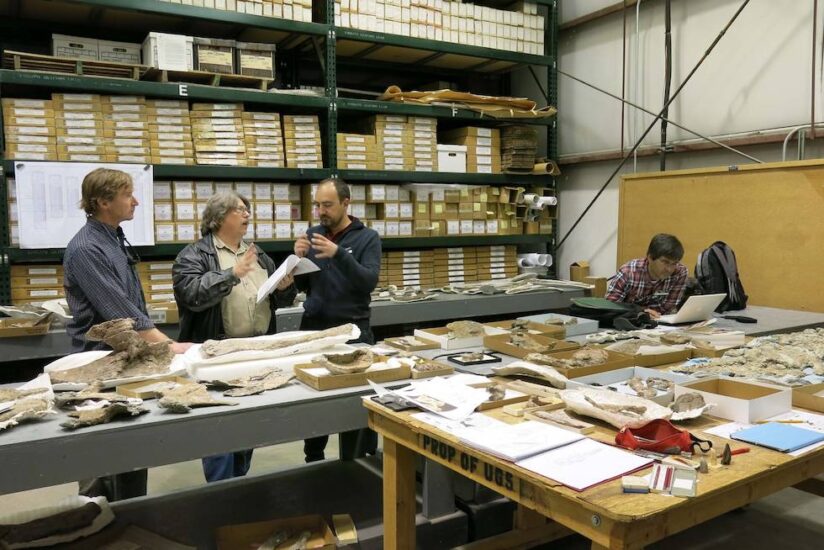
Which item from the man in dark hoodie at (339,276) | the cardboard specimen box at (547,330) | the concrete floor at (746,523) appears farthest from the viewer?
the man in dark hoodie at (339,276)

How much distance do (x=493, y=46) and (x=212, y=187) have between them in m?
2.82

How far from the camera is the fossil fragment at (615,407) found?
5.65ft

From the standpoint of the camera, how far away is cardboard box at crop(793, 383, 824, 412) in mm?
1945

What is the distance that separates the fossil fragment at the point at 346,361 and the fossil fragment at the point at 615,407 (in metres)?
0.70

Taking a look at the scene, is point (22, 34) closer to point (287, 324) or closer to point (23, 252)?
point (23, 252)

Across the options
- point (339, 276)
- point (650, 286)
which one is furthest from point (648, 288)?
point (339, 276)

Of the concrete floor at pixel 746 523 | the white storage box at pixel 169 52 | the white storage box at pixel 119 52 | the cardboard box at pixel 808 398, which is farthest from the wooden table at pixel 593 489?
the white storage box at pixel 119 52

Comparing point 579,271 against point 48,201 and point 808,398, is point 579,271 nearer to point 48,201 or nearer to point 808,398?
point 808,398

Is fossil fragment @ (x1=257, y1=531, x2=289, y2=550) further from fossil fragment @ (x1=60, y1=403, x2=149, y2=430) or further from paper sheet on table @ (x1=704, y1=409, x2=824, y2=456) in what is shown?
paper sheet on table @ (x1=704, y1=409, x2=824, y2=456)

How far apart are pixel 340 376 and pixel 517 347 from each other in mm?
846

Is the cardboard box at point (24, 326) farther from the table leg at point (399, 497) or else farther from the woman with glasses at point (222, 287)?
the table leg at point (399, 497)

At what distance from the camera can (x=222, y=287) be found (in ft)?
8.89

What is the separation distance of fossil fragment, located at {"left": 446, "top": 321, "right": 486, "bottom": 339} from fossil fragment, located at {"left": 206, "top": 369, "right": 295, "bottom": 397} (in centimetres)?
86

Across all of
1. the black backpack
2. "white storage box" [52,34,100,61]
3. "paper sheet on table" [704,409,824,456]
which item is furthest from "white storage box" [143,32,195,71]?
"paper sheet on table" [704,409,824,456]
